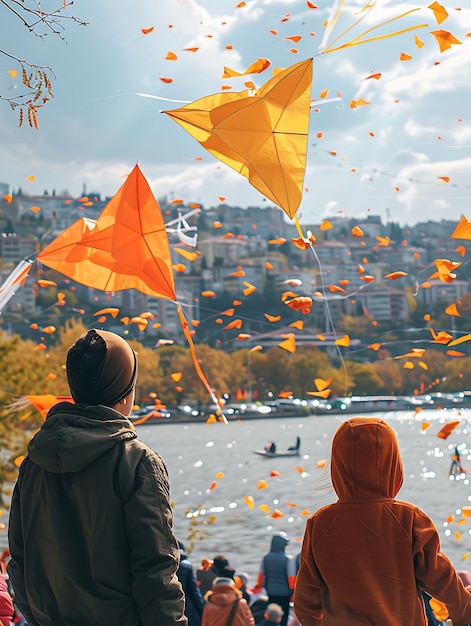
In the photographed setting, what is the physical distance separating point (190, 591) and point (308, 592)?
8.91 ft

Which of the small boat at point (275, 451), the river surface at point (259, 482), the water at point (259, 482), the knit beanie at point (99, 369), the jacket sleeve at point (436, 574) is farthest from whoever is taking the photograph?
the small boat at point (275, 451)

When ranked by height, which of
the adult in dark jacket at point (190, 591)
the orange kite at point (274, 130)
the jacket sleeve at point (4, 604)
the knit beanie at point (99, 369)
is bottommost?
the adult in dark jacket at point (190, 591)

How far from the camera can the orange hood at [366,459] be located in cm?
262

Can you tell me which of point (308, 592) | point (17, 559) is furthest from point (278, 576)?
point (17, 559)

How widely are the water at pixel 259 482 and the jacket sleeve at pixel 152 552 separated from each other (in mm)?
16390

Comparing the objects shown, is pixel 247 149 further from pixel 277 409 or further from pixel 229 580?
pixel 277 409

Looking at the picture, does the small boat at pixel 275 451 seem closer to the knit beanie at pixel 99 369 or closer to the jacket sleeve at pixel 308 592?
the jacket sleeve at pixel 308 592

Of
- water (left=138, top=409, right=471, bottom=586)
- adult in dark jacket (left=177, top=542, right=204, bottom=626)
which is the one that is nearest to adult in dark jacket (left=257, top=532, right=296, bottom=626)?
adult in dark jacket (left=177, top=542, right=204, bottom=626)

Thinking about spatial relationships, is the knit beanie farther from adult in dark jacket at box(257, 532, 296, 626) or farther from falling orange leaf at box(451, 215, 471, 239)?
adult in dark jacket at box(257, 532, 296, 626)

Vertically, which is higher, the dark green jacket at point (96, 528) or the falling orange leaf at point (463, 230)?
the falling orange leaf at point (463, 230)

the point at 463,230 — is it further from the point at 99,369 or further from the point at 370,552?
the point at 99,369

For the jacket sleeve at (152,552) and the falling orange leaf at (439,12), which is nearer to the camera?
the jacket sleeve at (152,552)

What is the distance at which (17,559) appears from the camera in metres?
2.31

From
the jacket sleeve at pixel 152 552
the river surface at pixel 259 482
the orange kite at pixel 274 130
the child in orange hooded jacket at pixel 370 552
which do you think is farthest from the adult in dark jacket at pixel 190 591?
the river surface at pixel 259 482
